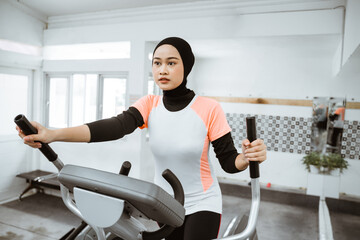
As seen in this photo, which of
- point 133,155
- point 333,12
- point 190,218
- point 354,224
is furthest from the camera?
point 133,155

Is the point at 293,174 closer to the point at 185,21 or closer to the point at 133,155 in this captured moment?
the point at 133,155

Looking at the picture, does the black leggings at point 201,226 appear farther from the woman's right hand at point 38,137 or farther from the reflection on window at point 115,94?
the reflection on window at point 115,94

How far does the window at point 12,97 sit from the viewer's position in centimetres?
409

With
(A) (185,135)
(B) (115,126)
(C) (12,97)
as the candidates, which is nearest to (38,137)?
(B) (115,126)

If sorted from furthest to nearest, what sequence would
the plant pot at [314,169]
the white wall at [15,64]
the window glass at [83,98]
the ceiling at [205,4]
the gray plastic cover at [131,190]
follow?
the window glass at [83,98]
the plant pot at [314,169]
the white wall at [15,64]
the ceiling at [205,4]
the gray plastic cover at [131,190]

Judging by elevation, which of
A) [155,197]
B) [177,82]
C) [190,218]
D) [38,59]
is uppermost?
[38,59]

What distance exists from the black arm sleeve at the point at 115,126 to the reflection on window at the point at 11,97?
12.0 ft

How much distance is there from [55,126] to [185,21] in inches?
111

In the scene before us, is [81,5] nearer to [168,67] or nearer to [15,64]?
[15,64]

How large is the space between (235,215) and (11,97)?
3651mm

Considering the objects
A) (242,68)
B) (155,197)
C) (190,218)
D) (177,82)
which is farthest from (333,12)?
(155,197)

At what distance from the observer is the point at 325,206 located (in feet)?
12.3

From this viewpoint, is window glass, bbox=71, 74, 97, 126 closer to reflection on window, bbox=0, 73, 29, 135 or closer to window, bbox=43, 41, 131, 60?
window, bbox=43, 41, 131, 60

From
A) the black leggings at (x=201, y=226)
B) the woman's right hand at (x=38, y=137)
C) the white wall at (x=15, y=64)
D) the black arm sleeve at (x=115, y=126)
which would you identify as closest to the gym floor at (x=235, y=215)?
the white wall at (x=15, y=64)
